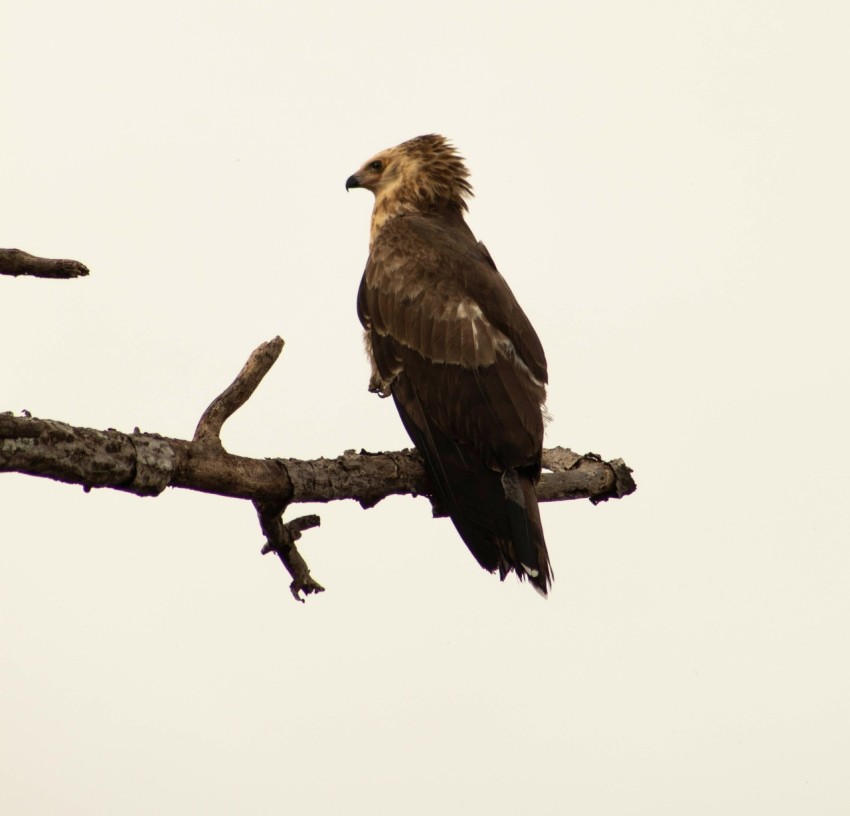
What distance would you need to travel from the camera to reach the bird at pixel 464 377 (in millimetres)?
5973

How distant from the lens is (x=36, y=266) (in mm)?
4219

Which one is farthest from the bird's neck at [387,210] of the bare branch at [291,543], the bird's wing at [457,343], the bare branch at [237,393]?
the bare branch at [291,543]

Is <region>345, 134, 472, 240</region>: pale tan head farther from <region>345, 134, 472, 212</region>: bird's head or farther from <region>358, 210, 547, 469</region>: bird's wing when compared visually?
<region>358, 210, 547, 469</region>: bird's wing

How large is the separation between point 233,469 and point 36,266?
128 centimetres

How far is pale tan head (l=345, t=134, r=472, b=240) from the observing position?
7871 mm

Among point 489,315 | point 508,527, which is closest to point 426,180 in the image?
point 489,315

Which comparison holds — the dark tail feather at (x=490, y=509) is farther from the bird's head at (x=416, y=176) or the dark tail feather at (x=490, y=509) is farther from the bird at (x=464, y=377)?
the bird's head at (x=416, y=176)

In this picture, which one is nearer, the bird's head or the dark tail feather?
the dark tail feather

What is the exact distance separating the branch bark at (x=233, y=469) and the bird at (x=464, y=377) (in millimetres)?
292

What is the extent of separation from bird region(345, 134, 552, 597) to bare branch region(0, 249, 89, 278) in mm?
2511

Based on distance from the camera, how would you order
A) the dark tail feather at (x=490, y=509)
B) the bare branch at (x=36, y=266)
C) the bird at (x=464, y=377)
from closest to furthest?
the bare branch at (x=36, y=266), the dark tail feather at (x=490, y=509), the bird at (x=464, y=377)

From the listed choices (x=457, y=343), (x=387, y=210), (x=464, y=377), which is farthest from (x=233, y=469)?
(x=387, y=210)

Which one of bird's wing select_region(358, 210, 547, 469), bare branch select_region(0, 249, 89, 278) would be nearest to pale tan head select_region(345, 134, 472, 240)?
bird's wing select_region(358, 210, 547, 469)

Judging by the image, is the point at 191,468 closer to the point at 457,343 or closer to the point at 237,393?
the point at 237,393
